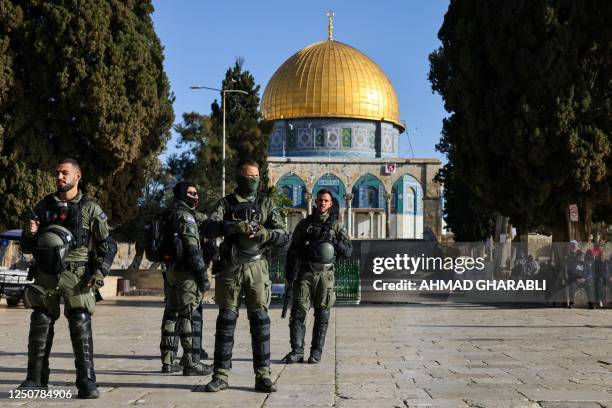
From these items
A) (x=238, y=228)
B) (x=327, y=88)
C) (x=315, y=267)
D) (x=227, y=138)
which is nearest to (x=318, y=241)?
(x=315, y=267)

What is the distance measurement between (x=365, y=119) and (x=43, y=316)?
58627mm

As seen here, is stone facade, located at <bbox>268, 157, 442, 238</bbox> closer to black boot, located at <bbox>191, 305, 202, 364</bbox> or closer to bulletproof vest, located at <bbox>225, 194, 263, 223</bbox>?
black boot, located at <bbox>191, 305, 202, 364</bbox>

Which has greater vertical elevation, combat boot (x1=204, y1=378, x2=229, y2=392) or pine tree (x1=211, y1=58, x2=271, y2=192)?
pine tree (x1=211, y1=58, x2=271, y2=192)

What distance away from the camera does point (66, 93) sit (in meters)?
20.4

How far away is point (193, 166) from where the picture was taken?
1231 inches

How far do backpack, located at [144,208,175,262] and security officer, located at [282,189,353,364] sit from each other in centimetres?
134

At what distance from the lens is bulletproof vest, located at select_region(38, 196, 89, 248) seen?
6102mm

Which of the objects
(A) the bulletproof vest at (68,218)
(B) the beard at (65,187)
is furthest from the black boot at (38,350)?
(B) the beard at (65,187)

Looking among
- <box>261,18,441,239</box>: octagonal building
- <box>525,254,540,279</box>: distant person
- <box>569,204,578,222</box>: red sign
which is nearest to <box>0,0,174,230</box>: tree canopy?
<box>525,254,540,279</box>: distant person

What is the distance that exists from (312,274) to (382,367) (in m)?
1.14

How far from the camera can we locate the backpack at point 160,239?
7.57 m

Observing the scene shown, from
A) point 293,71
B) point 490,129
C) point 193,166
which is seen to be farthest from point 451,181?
point 293,71

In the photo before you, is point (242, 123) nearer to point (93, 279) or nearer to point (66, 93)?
point (66, 93)

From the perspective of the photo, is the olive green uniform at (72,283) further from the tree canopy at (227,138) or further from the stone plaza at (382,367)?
the tree canopy at (227,138)
